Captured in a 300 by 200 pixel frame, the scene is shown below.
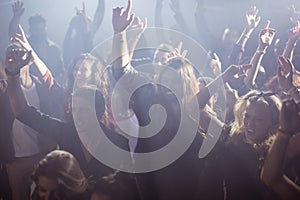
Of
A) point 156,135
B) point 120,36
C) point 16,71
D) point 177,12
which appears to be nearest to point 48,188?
point 156,135

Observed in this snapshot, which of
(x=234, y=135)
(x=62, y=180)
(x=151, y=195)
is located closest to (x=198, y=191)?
(x=151, y=195)

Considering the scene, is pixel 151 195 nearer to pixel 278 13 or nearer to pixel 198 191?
pixel 198 191

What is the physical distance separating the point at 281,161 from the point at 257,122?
0.31m

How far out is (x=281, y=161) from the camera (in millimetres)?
1549

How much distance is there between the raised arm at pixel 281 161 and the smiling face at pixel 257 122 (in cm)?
23

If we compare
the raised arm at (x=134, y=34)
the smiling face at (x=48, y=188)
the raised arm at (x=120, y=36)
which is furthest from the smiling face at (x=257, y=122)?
the smiling face at (x=48, y=188)

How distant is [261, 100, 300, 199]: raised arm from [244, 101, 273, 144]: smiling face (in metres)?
0.23

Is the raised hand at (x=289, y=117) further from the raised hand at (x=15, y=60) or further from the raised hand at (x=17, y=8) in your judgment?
the raised hand at (x=17, y=8)

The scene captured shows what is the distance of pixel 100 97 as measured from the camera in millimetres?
1986

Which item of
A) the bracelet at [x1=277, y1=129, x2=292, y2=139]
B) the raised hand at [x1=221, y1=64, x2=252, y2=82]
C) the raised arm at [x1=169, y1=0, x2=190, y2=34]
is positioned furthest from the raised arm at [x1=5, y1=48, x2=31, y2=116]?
the raised arm at [x1=169, y1=0, x2=190, y2=34]

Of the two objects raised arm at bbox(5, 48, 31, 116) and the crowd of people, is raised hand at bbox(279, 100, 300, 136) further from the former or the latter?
raised arm at bbox(5, 48, 31, 116)

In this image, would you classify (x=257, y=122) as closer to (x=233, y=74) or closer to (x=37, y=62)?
(x=233, y=74)

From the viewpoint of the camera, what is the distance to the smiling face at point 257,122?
1815 mm

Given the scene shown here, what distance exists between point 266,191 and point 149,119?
55 cm
